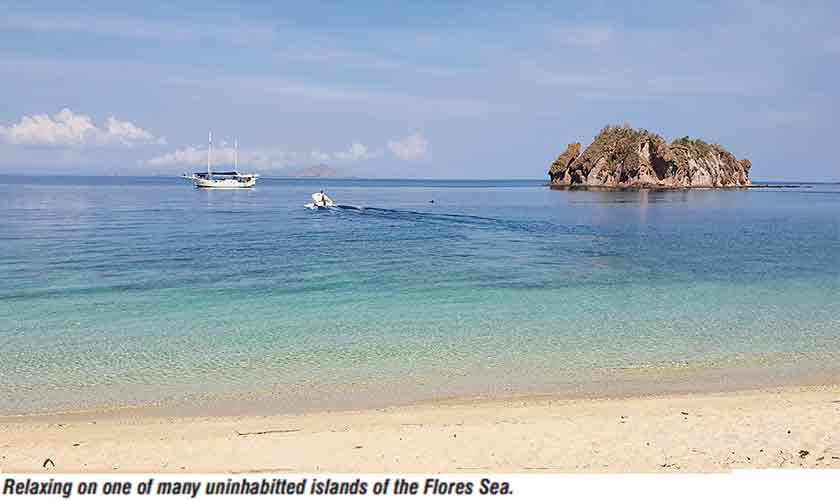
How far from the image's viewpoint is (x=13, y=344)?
15.1m

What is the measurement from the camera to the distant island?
174 meters

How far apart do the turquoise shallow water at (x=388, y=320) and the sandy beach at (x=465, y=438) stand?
3.23ft

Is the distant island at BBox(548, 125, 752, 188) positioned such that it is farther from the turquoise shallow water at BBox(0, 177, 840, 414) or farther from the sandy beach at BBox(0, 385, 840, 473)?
the sandy beach at BBox(0, 385, 840, 473)

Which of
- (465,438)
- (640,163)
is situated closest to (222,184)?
(640,163)

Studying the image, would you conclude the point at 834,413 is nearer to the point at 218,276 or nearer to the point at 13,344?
the point at 13,344

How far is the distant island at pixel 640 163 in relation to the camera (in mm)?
174125

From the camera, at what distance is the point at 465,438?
30.8 feet

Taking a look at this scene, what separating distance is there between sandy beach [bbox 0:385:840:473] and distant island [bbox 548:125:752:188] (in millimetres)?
→ 171400

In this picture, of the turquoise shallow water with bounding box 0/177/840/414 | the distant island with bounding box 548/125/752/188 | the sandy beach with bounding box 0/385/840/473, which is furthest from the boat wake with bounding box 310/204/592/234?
the distant island with bounding box 548/125/752/188

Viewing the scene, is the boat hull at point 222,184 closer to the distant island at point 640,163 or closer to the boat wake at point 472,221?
the boat wake at point 472,221

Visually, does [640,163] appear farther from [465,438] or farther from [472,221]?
[465,438]

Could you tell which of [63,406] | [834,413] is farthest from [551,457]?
[63,406]

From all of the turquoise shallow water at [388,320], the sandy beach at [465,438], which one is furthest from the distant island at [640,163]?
the sandy beach at [465,438]
